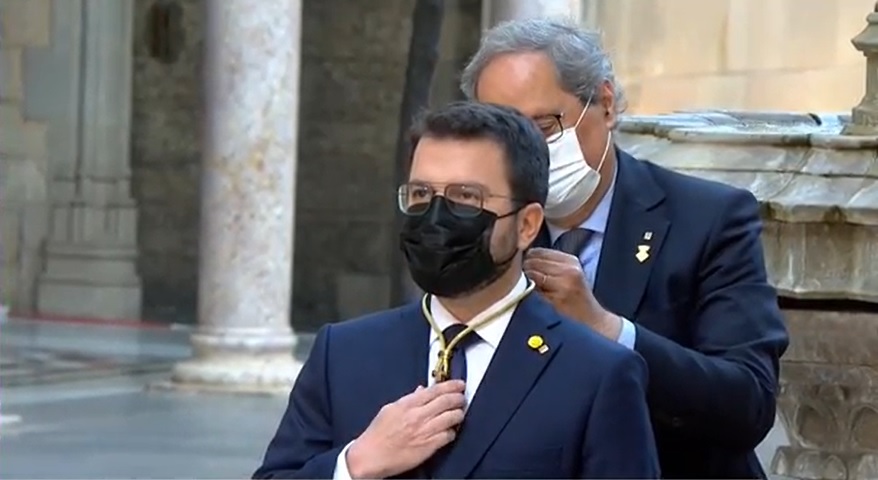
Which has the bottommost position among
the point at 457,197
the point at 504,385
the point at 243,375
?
the point at 243,375

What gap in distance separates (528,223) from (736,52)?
14700mm

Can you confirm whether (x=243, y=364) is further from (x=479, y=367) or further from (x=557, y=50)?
(x=479, y=367)

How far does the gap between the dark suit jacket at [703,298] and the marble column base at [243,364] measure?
27.6 feet

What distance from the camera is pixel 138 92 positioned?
17969 mm

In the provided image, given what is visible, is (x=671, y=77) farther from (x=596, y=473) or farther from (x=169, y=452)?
(x=596, y=473)

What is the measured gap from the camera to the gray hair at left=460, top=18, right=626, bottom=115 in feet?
8.84

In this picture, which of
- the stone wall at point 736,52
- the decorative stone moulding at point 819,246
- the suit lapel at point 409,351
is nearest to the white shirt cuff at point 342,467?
the suit lapel at point 409,351

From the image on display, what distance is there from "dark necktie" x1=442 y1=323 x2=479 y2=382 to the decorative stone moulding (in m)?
1.75

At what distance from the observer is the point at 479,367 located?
2471 millimetres

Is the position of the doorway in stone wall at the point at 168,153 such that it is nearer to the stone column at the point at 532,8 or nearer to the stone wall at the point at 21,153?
the stone wall at the point at 21,153

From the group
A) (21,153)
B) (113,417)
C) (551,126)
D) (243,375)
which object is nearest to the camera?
(551,126)

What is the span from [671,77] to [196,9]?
4.53 meters

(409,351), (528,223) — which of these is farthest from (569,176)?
(409,351)

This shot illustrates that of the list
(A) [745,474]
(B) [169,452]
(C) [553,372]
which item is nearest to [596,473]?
(C) [553,372]
